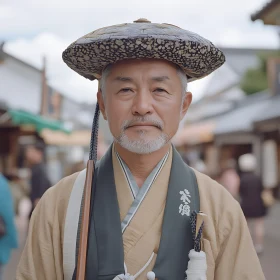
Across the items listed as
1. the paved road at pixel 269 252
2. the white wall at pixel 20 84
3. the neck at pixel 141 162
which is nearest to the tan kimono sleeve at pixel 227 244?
the neck at pixel 141 162

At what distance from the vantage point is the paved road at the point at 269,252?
6.20 metres

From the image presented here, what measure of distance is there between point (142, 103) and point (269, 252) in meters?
6.39

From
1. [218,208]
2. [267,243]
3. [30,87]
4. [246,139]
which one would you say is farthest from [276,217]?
[218,208]

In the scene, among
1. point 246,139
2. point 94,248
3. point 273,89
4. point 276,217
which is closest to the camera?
point 94,248

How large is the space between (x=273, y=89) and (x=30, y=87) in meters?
8.49

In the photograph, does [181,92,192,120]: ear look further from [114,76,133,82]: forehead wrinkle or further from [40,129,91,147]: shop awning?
[40,129,91,147]: shop awning

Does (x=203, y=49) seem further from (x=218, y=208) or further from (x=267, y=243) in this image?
(x=267, y=243)

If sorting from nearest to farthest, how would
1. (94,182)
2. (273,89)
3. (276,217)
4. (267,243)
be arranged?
(94,182) → (267,243) → (276,217) → (273,89)

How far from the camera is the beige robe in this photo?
2.00 meters

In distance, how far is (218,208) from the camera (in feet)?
6.89

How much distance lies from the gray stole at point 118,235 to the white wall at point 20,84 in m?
13.8

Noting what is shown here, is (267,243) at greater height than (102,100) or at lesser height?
lesser

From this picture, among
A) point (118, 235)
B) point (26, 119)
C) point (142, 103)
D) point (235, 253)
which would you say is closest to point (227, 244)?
point (235, 253)

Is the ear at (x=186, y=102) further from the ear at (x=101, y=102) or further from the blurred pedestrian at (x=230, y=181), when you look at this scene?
the blurred pedestrian at (x=230, y=181)
